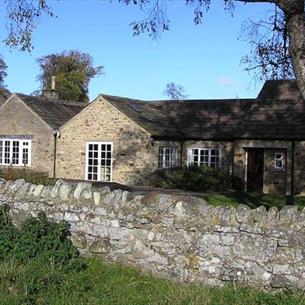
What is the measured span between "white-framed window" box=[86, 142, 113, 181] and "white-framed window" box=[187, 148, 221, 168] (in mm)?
4617

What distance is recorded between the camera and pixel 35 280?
7402mm

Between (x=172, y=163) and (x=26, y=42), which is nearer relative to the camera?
(x=26, y=42)

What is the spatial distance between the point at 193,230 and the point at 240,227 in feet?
2.36

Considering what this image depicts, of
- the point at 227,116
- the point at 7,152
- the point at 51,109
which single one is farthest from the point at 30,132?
the point at 227,116

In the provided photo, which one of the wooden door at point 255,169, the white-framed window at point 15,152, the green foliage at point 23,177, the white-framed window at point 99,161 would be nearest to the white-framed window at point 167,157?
the white-framed window at point 99,161

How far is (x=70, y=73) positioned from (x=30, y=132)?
4206 centimetres

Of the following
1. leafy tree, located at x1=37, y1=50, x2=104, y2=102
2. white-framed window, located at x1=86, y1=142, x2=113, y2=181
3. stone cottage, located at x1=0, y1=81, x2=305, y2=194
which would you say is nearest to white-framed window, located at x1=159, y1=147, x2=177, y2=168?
stone cottage, located at x1=0, y1=81, x2=305, y2=194

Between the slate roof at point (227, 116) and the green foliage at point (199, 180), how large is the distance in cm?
242

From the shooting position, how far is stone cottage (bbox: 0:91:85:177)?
3522cm

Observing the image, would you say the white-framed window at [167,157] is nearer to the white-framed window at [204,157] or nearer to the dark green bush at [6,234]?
the white-framed window at [204,157]

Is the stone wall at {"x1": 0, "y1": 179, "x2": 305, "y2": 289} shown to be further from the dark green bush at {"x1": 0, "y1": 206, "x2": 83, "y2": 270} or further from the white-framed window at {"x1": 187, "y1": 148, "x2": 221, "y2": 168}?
the white-framed window at {"x1": 187, "y1": 148, "x2": 221, "y2": 168}

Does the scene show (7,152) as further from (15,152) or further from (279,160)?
(279,160)

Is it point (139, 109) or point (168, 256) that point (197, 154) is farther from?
point (168, 256)

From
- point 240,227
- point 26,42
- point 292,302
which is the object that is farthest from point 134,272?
point 26,42
